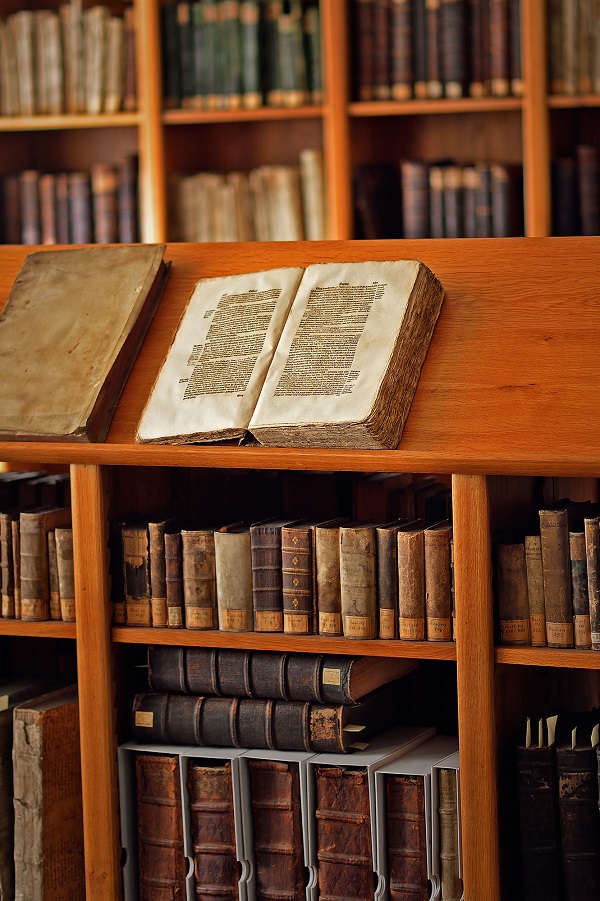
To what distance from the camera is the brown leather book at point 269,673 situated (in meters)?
1.86

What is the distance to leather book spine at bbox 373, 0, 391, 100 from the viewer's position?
302 centimetres

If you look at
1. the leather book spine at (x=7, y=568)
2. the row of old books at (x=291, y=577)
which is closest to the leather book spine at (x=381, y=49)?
the row of old books at (x=291, y=577)

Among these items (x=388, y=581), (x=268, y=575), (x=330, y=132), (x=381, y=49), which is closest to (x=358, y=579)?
(x=388, y=581)

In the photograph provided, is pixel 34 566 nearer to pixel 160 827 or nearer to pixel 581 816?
pixel 160 827

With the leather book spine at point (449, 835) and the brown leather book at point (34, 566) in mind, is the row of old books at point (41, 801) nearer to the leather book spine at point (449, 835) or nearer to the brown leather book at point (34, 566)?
the brown leather book at point (34, 566)

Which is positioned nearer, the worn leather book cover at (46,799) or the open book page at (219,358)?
the open book page at (219,358)

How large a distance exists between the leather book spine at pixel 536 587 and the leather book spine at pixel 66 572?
2.45ft

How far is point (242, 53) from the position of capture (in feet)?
10.2

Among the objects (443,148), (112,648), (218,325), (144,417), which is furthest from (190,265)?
(443,148)

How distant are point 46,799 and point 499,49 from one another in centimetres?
206

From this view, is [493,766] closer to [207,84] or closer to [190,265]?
[190,265]

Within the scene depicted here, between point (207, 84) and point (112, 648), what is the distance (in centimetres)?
175

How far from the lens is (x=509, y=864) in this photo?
182 centimetres

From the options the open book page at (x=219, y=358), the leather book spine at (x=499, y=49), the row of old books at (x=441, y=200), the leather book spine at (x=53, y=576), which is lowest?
the leather book spine at (x=53, y=576)
